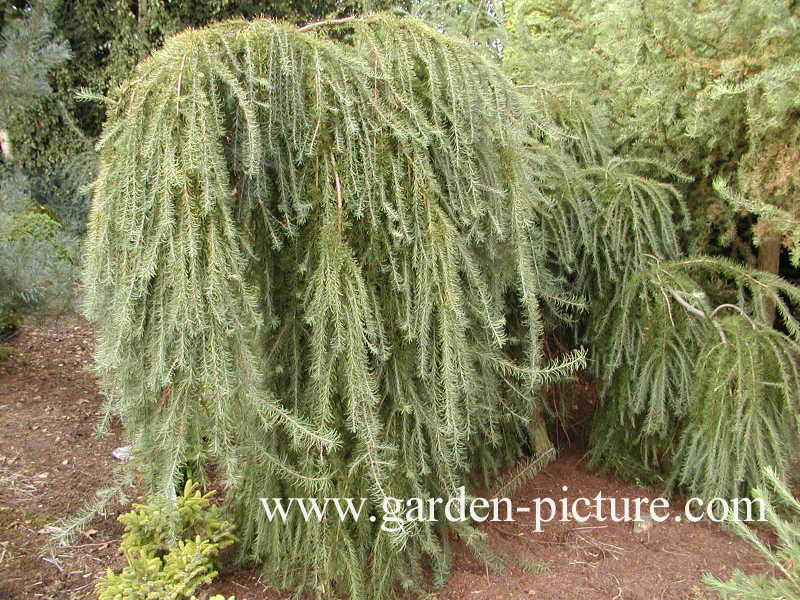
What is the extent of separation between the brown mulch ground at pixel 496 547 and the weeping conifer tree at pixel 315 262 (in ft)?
1.27

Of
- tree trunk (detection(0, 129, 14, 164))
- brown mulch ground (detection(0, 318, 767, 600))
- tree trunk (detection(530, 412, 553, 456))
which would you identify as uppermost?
tree trunk (detection(0, 129, 14, 164))

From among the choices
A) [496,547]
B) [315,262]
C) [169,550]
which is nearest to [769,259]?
[496,547]

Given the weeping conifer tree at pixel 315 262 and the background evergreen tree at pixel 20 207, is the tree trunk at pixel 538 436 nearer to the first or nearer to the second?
the weeping conifer tree at pixel 315 262

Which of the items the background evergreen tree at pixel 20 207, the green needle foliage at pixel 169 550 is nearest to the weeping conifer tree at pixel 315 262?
the green needle foliage at pixel 169 550

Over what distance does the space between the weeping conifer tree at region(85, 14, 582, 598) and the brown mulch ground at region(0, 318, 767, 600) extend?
0.39m

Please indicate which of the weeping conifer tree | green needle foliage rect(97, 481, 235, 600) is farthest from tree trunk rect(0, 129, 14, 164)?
the weeping conifer tree

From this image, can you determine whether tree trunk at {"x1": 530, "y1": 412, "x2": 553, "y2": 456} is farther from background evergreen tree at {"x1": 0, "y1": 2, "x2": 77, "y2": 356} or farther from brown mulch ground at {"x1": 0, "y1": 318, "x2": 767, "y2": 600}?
background evergreen tree at {"x1": 0, "y1": 2, "x2": 77, "y2": 356}

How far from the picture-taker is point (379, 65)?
1813mm

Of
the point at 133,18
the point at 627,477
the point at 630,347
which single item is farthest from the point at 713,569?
the point at 133,18

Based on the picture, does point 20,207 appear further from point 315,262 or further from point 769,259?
point 769,259

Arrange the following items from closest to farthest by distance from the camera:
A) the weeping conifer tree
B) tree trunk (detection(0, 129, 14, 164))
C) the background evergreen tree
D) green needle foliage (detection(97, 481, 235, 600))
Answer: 1. the weeping conifer tree
2. green needle foliage (detection(97, 481, 235, 600))
3. the background evergreen tree
4. tree trunk (detection(0, 129, 14, 164))

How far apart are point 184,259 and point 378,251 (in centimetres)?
58

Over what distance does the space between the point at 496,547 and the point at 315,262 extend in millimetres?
1415

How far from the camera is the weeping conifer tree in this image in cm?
162
